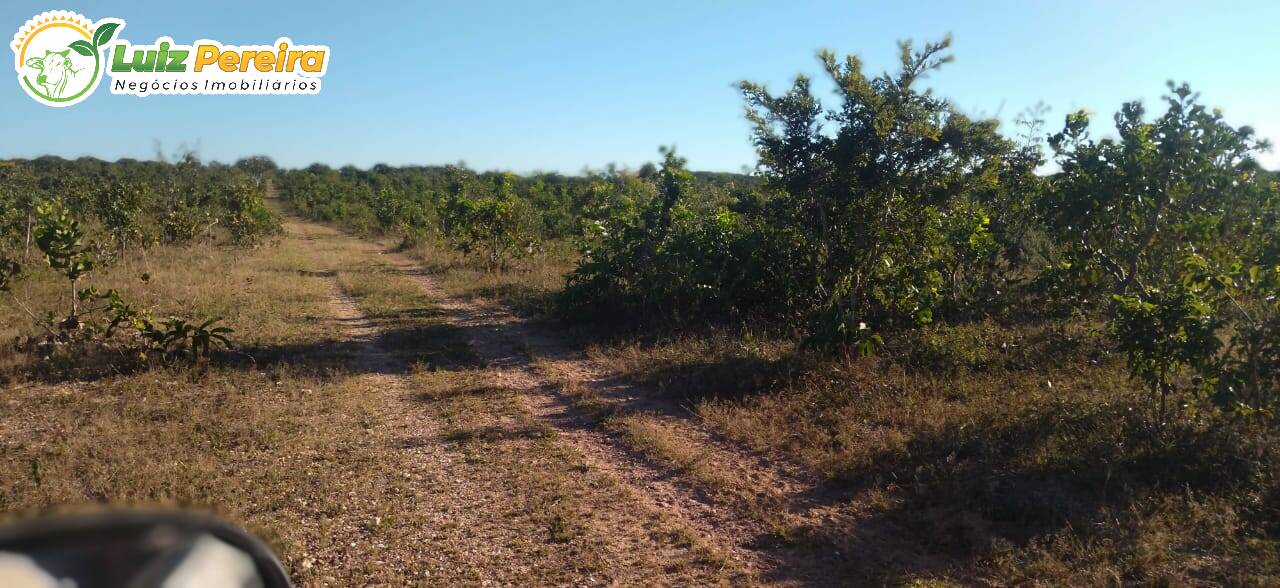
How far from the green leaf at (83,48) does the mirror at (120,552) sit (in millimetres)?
11472

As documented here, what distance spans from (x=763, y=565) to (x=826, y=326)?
3.98 metres

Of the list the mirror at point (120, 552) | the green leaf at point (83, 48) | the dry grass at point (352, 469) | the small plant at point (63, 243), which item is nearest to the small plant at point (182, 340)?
the dry grass at point (352, 469)

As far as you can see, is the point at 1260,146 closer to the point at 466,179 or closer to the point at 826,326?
the point at 826,326

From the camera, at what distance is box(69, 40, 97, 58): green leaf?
395 inches

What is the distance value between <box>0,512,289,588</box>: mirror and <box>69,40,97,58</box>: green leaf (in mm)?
11472

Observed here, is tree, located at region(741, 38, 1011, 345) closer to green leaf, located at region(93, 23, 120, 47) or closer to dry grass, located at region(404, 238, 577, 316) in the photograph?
dry grass, located at region(404, 238, 577, 316)

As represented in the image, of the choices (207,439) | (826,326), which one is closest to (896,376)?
(826,326)

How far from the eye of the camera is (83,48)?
10.1 metres

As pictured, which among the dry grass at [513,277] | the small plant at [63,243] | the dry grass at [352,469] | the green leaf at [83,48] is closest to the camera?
the dry grass at [352,469]

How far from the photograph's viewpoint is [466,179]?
23062mm

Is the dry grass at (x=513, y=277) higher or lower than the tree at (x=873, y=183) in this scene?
lower

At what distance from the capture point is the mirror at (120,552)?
1.24 m

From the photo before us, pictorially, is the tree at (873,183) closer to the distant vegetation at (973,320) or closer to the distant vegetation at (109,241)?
the distant vegetation at (973,320)

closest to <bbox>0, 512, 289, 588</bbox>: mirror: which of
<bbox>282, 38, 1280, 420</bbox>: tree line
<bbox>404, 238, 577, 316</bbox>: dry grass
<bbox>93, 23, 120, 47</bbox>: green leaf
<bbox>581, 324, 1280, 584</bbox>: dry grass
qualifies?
<bbox>581, 324, 1280, 584</bbox>: dry grass
